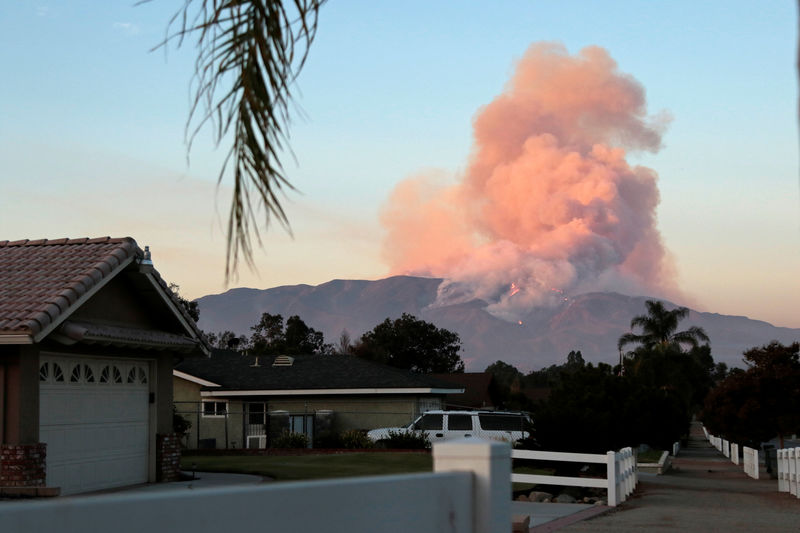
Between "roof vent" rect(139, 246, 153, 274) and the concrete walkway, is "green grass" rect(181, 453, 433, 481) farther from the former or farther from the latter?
the concrete walkway

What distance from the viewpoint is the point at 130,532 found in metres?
3.26

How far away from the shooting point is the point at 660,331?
83500 mm

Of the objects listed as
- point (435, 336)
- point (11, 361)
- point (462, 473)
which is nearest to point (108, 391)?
point (11, 361)

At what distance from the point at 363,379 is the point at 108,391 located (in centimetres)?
2265

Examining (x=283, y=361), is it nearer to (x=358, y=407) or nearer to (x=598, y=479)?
(x=358, y=407)

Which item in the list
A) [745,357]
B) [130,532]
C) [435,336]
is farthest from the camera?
[435,336]

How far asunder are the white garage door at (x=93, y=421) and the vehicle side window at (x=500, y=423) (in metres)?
14.9

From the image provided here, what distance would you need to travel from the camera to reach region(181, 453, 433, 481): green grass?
2222 cm


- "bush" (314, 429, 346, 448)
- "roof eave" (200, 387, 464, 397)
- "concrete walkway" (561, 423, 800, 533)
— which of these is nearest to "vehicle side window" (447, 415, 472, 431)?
"bush" (314, 429, 346, 448)

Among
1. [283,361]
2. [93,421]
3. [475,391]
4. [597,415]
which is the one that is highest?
[283,361]

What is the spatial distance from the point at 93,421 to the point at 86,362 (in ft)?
3.68

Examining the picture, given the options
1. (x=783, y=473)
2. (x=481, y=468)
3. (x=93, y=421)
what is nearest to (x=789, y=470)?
(x=783, y=473)

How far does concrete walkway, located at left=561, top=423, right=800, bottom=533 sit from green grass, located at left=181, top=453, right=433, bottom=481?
18.4 feet

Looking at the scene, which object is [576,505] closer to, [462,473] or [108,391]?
[108,391]
